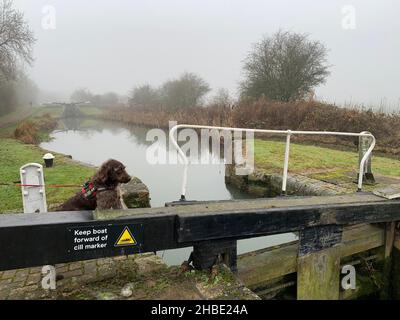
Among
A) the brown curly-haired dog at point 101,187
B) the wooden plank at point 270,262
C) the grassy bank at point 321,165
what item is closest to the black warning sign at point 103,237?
the brown curly-haired dog at point 101,187

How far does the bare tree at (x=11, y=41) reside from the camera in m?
22.1

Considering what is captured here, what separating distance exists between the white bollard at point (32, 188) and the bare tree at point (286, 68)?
66.3 feet

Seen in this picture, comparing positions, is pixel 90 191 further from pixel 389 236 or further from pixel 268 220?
pixel 389 236

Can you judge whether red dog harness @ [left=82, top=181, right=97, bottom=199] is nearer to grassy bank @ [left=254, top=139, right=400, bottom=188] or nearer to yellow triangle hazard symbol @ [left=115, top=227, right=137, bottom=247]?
yellow triangle hazard symbol @ [left=115, top=227, right=137, bottom=247]

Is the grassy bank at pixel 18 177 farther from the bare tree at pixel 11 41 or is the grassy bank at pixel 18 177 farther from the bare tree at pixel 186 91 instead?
the bare tree at pixel 186 91

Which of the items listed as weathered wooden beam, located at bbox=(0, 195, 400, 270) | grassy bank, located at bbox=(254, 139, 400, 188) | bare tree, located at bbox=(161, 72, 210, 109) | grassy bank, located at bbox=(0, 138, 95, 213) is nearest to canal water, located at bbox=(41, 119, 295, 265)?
grassy bank, located at bbox=(254, 139, 400, 188)

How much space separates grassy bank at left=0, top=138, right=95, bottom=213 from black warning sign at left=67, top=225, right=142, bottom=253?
3.25m

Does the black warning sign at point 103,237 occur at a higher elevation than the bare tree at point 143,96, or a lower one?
lower

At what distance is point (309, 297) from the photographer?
4.00 meters

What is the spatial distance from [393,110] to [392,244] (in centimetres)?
1336

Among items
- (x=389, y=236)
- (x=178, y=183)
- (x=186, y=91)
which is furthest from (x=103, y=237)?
(x=186, y=91)

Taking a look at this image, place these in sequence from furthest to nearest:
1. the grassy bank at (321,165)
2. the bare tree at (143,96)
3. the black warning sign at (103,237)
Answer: the bare tree at (143,96) → the grassy bank at (321,165) → the black warning sign at (103,237)

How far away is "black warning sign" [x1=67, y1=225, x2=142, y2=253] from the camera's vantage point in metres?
2.67
